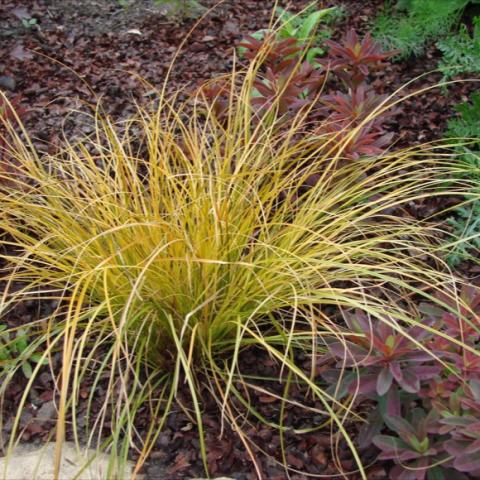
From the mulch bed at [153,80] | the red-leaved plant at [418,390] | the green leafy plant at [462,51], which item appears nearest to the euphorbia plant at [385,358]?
the red-leaved plant at [418,390]

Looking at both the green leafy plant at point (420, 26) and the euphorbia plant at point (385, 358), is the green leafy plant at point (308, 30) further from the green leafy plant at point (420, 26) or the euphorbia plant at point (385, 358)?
the euphorbia plant at point (385, 358)

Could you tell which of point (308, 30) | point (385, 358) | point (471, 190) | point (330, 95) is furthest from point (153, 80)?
point (385, 358)

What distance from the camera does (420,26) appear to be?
130 inches

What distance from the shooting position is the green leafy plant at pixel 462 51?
2.88m

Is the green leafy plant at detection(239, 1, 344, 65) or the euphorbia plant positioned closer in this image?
the euphorbia plant

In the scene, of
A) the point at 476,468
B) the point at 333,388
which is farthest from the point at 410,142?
the point at 476,468

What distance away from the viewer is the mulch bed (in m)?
1.80

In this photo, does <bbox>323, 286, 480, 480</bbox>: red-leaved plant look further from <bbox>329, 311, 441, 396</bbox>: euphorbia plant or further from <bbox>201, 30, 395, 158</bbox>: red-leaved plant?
<bbox>201, 30, 395, 158</bbox>: red-leaved plant

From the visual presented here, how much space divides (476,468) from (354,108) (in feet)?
4.61

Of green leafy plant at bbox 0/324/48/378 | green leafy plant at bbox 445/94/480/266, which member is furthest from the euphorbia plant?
green leafy plant at bbox 0/324/48/378

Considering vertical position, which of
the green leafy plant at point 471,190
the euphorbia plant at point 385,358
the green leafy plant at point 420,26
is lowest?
the green leafy plant at point 471,190

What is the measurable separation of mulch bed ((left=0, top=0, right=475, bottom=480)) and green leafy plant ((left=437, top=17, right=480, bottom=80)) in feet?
0.51

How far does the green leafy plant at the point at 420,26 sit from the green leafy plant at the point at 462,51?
0.22 metres

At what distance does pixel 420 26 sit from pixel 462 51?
0.44 m
